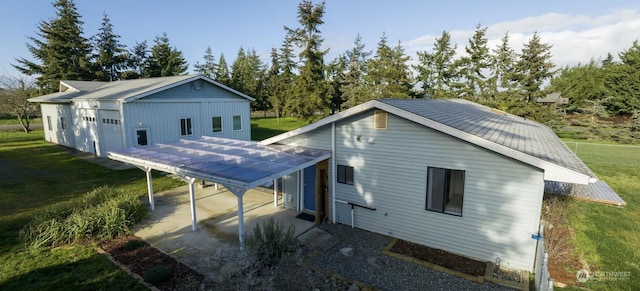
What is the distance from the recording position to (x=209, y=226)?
8797mm

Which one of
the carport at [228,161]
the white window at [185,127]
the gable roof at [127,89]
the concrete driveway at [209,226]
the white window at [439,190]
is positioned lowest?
the concrete driveway at [209,226]

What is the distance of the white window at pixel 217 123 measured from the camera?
67.2ft

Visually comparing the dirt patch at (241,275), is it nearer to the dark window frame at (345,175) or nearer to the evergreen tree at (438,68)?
the dark window frame at (345,175)

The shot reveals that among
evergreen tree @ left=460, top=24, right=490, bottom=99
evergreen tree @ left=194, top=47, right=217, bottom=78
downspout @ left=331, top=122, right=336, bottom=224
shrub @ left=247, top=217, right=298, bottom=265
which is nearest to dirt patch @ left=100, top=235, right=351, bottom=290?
shrub @ left=247, top=217, right=298, bottom=265

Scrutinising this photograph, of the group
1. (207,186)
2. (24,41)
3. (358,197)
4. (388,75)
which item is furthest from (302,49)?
(24,41)

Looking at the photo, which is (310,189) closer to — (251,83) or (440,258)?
(440,258)

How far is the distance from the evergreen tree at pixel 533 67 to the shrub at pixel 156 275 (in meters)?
33.0

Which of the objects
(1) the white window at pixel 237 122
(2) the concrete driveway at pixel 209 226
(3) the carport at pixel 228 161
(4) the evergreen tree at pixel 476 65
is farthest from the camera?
(4) the evergreen tree at pixel 476 65

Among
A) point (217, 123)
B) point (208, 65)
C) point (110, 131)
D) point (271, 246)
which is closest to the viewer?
point (271, 246)

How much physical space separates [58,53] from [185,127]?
1310 inches

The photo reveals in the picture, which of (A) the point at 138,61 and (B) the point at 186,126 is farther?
(A) the point at 138,61

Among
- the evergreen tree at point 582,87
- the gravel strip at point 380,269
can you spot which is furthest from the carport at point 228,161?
the evergreen tree at point 582,87

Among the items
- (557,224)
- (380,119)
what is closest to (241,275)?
(380,119)

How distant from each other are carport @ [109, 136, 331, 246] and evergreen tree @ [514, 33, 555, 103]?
2831cm
